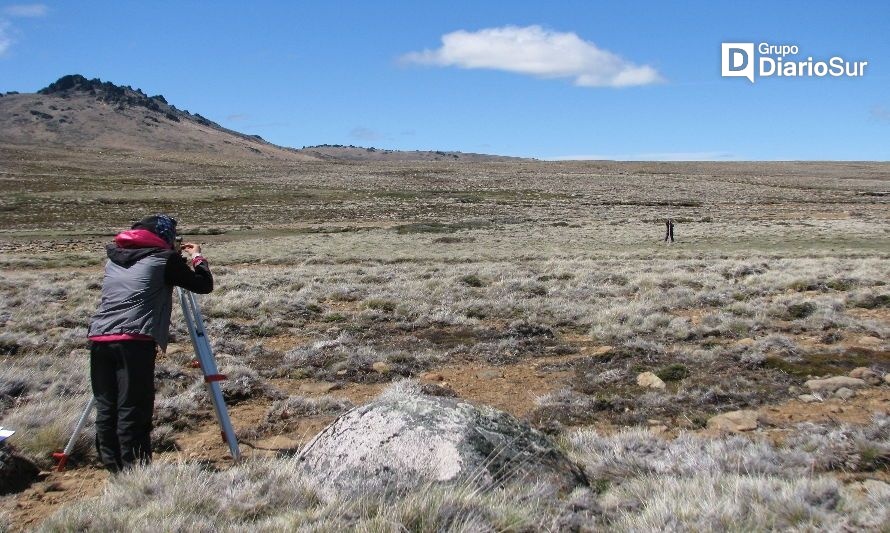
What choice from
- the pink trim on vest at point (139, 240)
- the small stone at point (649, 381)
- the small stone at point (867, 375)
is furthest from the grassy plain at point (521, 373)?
the pink trim on vest at point (139, 240)

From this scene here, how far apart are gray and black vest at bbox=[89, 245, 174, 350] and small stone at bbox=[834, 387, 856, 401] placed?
738 cm

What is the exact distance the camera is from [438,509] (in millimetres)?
3717

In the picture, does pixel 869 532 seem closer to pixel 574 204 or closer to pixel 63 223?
pixel 63 223

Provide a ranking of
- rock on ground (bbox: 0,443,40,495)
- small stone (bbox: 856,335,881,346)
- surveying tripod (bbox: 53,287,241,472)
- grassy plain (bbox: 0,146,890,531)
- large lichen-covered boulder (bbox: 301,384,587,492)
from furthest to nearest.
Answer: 1. small stone (bbox: 856,335,881,346)
2. surveying tripod (bbox: 53,287,241,472)
3. rock on ground (bbox: 0,443,40,495)
4. large lichen-covered boulder (bbox: 301,384,587,492)
5. grassy plain (bbox: 0,146,890,531)

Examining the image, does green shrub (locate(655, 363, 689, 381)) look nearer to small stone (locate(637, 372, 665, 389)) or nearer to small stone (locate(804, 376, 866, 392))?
small stone (locate(637, 372, 665, 389))

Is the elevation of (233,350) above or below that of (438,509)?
below

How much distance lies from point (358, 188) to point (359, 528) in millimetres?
81238

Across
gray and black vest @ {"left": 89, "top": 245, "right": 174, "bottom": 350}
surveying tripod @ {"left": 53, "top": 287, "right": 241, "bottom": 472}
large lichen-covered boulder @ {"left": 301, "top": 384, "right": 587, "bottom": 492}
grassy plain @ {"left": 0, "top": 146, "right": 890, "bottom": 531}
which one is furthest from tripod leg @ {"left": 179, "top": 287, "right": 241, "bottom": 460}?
large lichen-covered boulder @ {"left": 301, "top": 384, "right": 587, "bottom": 492}

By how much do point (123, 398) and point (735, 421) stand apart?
19.1 feet

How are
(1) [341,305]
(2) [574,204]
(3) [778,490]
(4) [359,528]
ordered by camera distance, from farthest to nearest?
(2) [574,204] < (1) [341,305] < (3) [778,490] < (4) [359,528]

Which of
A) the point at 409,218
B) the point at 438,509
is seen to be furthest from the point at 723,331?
the point at 409,218

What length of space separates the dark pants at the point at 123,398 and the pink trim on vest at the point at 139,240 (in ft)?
2.48

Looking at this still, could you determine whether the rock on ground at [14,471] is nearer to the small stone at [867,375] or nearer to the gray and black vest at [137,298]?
the gray and black vest at [137,298]

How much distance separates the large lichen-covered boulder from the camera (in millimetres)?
4344
